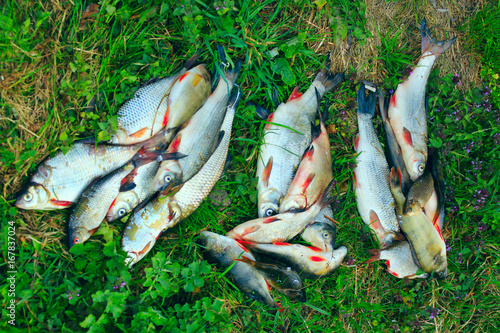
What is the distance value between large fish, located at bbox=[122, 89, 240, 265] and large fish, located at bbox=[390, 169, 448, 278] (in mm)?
1964

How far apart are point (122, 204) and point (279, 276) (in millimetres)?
1749

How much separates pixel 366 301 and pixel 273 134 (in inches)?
91.3

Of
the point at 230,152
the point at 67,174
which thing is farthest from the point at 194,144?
the point at 67,174

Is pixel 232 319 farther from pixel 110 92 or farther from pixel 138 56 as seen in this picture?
pixel 138 56

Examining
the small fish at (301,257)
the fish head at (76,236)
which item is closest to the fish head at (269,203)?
the small fish at (301,257)

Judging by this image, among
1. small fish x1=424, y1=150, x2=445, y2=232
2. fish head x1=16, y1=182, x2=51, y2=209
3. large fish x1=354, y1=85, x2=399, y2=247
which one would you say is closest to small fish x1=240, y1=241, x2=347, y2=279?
large fish x1=354, y1=85, x2=399, y2=247

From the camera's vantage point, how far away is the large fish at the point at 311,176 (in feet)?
10.6

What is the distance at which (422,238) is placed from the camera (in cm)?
341

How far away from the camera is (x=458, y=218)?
380 centimetres

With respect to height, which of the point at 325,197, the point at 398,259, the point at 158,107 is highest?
the point at 158,107

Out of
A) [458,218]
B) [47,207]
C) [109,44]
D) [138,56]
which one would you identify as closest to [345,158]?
[458,218]

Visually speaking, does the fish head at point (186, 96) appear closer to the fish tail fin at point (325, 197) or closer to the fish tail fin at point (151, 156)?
the fish tail fin at point (151, 156)

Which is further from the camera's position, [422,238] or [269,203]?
[422,238]

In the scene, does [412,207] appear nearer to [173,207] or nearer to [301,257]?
[301,257]
